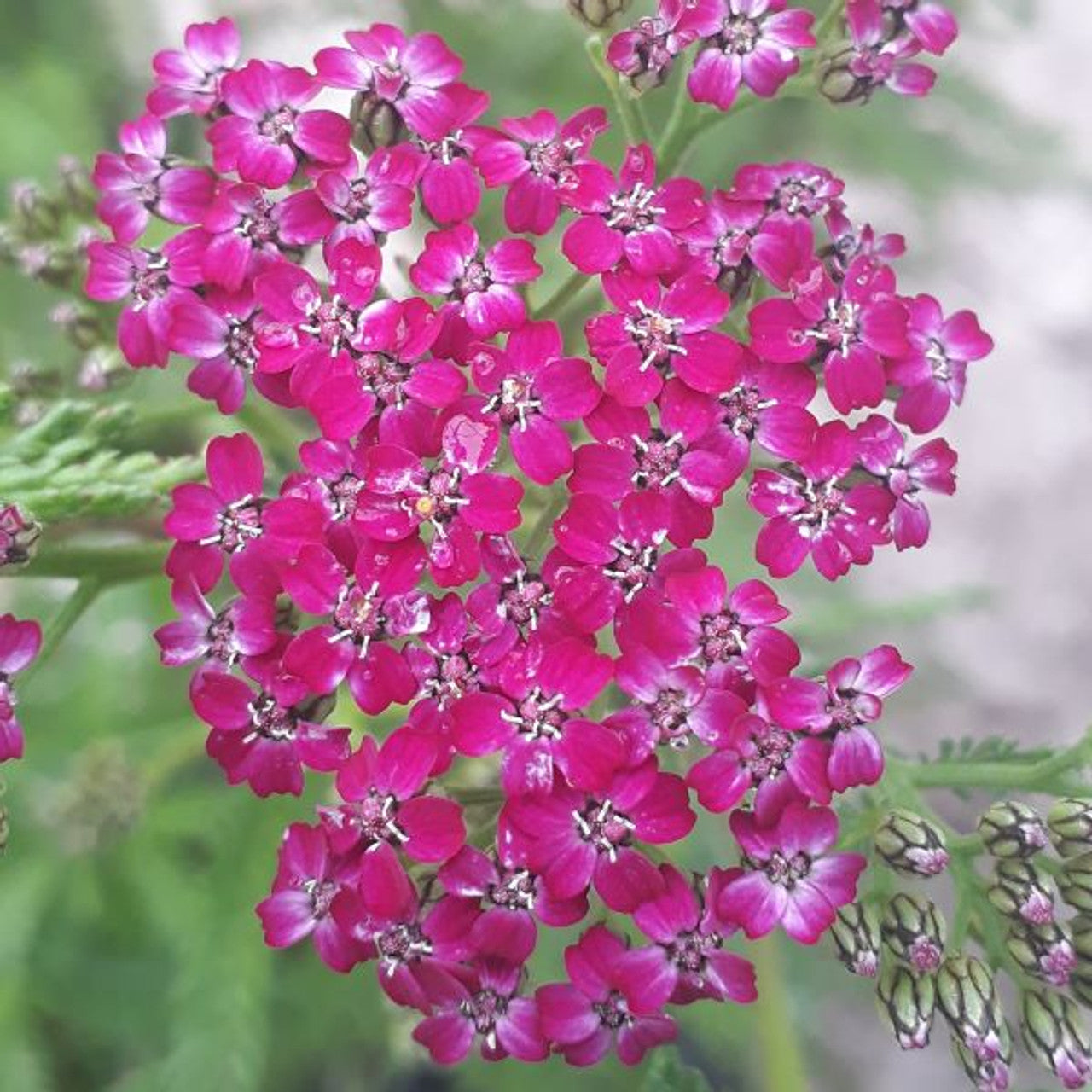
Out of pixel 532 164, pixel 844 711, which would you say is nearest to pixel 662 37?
pixel 532 164

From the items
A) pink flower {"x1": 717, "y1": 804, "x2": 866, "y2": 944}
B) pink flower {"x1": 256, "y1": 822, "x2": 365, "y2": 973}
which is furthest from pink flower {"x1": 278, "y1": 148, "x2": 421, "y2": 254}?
pink flower {"x1": 717, "y1": 804, "x2": 866, "y2": 944}

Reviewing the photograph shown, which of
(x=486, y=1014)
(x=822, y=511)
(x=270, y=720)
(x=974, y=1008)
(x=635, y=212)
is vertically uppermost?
(x=635, y=212)

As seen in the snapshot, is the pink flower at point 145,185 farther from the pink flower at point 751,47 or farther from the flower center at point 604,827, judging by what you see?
the flower center at point 604,827

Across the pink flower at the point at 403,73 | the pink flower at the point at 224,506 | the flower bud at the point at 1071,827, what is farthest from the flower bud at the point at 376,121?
the flower bud at the point at 1071,827

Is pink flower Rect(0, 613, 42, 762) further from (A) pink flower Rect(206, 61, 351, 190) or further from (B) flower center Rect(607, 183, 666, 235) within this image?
(B) flower center Rect(607, 183, 666, 235)

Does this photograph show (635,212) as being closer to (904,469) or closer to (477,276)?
(477,276)
